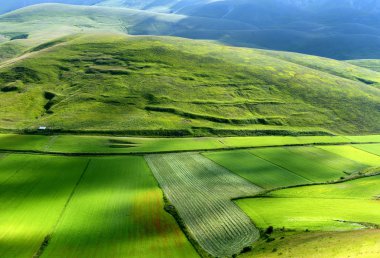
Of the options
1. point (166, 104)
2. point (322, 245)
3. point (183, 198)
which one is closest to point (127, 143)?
point (183, 198)

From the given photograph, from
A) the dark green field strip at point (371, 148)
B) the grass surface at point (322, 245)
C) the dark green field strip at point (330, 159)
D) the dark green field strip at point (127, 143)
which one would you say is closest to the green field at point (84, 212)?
the grass surface at point (322, 245)

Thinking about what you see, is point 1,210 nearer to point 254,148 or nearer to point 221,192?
point 221,192

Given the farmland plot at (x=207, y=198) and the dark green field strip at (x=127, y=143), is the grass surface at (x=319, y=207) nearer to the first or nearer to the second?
the farmland plot at (x=207, y=198)

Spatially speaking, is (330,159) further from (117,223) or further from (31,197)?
(31,197)

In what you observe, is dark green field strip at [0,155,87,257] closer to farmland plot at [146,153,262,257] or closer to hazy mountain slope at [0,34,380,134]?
farmland plot at [146,153,262,257]

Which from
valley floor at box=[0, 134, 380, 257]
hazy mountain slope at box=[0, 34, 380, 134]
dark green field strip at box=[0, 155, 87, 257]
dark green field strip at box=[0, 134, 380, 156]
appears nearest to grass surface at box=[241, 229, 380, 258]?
valley floor at box=[0, 134, 380, 257]

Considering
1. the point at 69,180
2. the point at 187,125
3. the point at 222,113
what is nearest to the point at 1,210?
the point at 69,180
